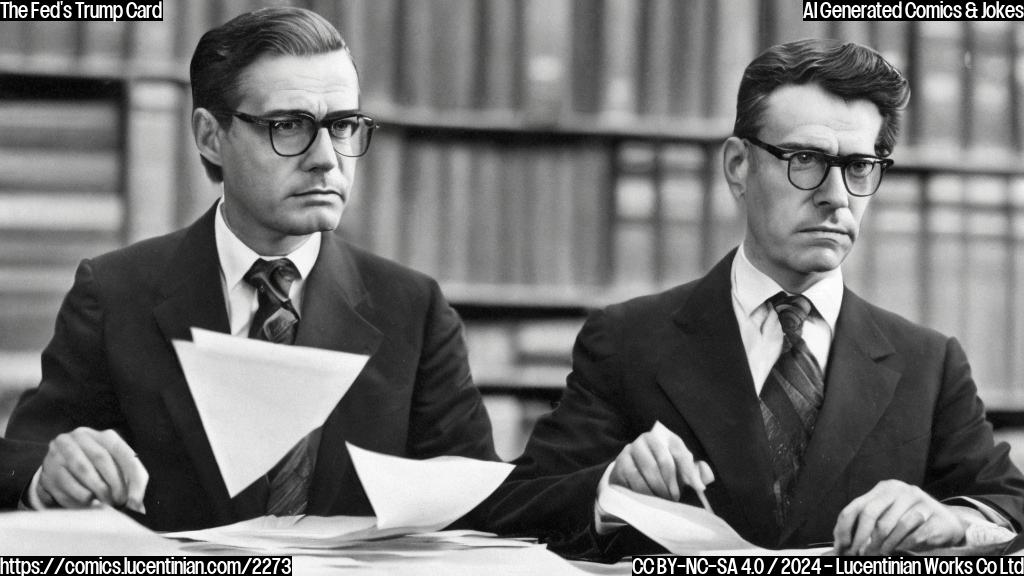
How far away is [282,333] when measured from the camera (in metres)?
1.48

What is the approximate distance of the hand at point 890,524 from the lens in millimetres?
1261

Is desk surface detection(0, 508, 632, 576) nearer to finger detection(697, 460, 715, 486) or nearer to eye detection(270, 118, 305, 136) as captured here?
finger detection(697, 460, 715, 486)

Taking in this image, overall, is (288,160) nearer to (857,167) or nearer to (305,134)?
(305,134)

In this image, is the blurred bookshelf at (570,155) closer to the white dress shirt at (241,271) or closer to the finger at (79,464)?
the white dress shirt at (241,271)

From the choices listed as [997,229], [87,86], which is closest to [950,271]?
[997,229]

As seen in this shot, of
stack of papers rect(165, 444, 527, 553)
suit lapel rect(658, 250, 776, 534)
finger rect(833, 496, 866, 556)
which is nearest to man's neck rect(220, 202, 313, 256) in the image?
stack of papers rect(165, 444, 527, 553)

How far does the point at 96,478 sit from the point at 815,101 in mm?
835

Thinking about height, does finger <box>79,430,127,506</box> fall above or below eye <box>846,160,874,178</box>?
below

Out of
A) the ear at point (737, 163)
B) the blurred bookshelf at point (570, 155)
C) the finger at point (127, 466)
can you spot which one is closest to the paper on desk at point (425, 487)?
the finger at point (127, 466)

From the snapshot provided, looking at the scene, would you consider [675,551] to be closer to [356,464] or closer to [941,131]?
[356,464]

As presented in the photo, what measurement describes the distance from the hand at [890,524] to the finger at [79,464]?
27.9 inches

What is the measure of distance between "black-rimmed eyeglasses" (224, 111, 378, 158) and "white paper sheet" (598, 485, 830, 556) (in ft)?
1.57

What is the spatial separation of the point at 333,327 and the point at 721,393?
16.7 inches

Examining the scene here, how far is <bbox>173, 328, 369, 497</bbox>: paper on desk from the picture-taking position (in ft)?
4.50
